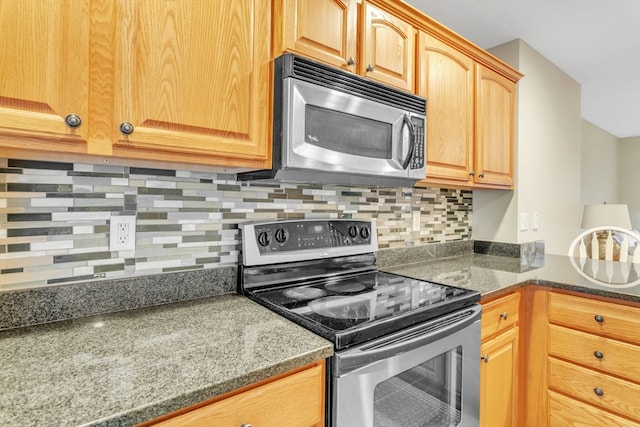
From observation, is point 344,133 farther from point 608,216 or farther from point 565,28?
point 608,216

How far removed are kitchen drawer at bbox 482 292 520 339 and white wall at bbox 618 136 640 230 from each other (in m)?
5.81

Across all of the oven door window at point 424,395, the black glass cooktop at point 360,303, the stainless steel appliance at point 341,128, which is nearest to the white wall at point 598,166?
the stainless steel appliance at point 341,128

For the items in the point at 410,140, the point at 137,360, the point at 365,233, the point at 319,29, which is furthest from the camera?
the point at 365,233

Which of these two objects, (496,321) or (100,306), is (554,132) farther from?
(100,306)

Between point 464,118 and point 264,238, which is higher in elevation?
point 464,118

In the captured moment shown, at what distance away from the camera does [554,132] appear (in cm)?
270

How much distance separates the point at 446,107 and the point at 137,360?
1.74 meters

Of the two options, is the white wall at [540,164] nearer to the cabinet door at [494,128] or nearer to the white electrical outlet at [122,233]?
the cabinet door at [494,128]

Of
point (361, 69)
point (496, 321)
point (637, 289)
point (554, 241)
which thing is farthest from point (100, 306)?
point (554, 241)

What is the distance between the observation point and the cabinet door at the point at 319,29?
3.96 ft

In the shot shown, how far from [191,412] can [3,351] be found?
52cm

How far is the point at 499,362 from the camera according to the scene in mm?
1592

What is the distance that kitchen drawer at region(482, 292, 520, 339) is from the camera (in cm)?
150

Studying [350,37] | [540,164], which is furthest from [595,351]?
[350,37]
